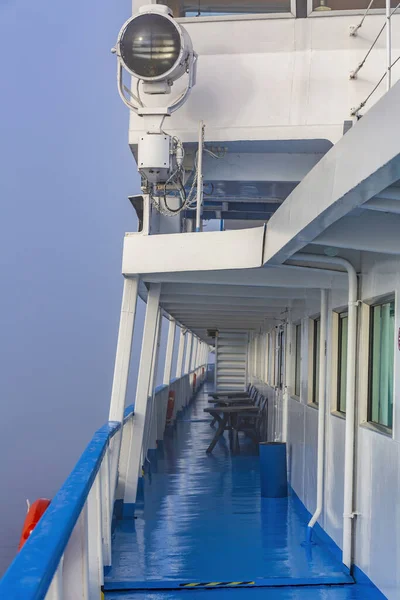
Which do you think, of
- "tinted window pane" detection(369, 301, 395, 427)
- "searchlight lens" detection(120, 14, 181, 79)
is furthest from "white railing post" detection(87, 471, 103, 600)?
"searchlight lens" detection(120, 14, 181, 79)

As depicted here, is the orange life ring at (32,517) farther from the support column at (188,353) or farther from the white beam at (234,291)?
the support column at (188,353)

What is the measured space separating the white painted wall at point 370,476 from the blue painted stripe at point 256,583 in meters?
0.22

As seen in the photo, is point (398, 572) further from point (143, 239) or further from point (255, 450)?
→ point (255, 450)

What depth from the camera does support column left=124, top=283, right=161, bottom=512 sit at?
307 inches

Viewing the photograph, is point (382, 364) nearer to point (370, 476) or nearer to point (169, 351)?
point (370, 476)

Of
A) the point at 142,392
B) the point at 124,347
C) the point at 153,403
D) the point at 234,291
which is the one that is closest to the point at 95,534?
the point at 124,347

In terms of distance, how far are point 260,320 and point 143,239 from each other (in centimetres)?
677

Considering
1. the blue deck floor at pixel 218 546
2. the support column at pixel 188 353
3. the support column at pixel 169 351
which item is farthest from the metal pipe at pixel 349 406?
the support column at pixel 188 353

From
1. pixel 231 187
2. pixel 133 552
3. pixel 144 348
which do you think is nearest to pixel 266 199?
pixel 231 187

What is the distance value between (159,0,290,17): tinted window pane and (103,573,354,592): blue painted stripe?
583cm

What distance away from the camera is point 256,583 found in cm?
541

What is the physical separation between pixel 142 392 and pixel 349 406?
3.10 meters

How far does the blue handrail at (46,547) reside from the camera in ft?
5.57

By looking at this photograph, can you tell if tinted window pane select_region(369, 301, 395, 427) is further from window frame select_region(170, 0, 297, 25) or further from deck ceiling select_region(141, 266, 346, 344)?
window frame select_region(170, 0, 297, 25)
